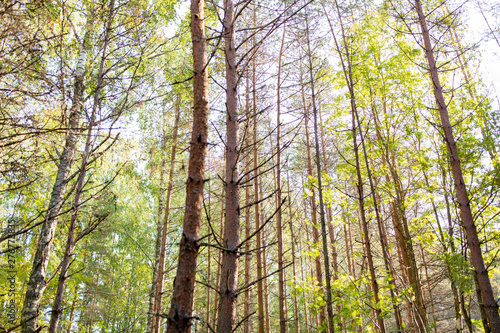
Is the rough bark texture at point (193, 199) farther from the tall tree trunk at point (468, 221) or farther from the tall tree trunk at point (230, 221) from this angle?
the tall tree trunk at point (468, 221)

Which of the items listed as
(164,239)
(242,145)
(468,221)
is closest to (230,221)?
(242,145)

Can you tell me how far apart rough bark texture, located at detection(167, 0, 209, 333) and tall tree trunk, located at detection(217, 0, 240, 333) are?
274mm

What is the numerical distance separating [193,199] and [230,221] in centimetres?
69

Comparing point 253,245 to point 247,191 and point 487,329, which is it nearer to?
point 247,191

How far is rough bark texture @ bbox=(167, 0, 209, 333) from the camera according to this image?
1.74 metres

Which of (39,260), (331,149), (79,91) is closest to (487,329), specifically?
(39,260)

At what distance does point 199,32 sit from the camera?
258 cm

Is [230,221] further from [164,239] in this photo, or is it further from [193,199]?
[164,239]

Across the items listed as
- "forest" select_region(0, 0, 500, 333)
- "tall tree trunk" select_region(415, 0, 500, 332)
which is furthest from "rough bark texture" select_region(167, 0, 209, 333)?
"tall tree trunk" select_region(415, 0, 500, 332)

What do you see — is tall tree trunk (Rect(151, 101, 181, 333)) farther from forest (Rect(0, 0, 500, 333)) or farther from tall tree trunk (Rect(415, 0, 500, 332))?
tall tree trunk (Rect(415, 0, 500, 332))

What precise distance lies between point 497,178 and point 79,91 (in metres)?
7.27

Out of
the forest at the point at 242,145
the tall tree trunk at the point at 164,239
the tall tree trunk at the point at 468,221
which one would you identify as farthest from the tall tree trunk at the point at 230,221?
the tall tree trunk at the point at 164,239

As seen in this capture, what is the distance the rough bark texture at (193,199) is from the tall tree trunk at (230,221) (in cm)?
27

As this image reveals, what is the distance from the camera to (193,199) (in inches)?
80.3
